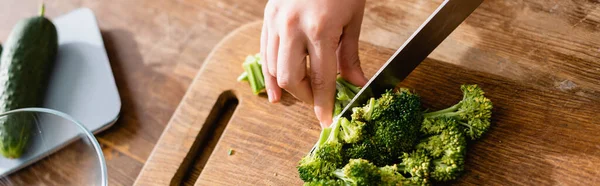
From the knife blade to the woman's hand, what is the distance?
0.07 m

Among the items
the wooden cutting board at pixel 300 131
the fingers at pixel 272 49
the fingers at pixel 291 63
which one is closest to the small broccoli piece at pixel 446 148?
the wooden cutting board at pixel 300 131

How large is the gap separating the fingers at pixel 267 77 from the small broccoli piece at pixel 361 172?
486mm

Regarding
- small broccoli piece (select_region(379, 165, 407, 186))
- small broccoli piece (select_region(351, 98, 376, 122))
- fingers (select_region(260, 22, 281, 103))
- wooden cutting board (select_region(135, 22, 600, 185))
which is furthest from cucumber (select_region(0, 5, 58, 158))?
small broccoli piece (select_region(379, 165, 407, 186))

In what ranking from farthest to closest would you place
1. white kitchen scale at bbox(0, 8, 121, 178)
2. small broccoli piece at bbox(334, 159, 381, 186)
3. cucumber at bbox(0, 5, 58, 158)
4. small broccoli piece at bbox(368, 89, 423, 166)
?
white kitchen scale at bbox(0, 8, 121, 178)
cucumber at bbox(0, 5, 58, 158)
small broccoli piece at bbox(368, 89, 423, 166)
small broccoli piece at bbox(334, 159, 381, 186)

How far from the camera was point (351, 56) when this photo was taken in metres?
2.25

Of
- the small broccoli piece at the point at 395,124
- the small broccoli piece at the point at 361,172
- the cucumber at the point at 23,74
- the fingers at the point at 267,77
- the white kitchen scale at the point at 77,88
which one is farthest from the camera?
the white kitchen scale at the point at 77,88

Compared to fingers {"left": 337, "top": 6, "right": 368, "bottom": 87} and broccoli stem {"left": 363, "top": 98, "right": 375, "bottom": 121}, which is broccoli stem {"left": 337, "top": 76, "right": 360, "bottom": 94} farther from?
broccoli stem {"left": 363, "top": 98, "right": 375, "bottom": 121}

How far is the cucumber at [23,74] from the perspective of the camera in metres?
2.49

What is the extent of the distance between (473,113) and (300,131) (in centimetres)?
69

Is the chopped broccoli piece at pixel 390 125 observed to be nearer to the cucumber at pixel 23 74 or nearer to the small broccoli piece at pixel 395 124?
the small broccoli piece at pixel 395 124

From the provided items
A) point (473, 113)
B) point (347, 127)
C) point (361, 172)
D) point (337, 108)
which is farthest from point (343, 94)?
point (473, 113)

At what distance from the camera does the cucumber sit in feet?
8.16

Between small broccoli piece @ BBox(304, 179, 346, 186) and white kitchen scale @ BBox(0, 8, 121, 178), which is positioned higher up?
small broccoli piece @ BBox(304, 179, 346, 186)

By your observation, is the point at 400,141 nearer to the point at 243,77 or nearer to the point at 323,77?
the point at 323,77
